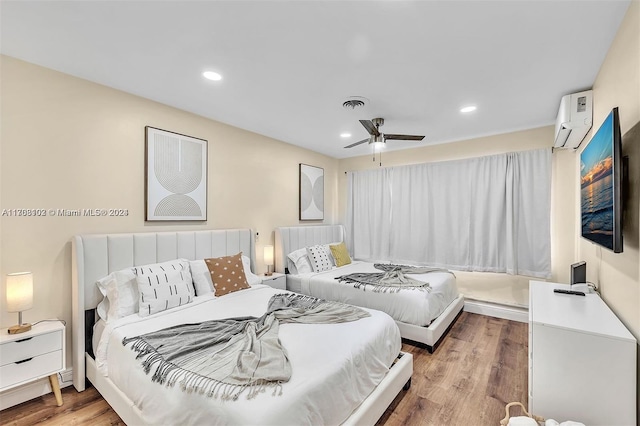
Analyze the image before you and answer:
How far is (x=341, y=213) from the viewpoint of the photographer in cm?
582

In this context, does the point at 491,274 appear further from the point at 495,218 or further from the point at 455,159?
the point at 455,159

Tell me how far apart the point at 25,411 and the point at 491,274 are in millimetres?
5165

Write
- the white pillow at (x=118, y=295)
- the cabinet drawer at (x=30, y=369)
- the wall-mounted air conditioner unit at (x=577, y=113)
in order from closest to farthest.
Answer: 1. the cabinet drawer at (x=30, y=369)
2. the white pillow at (x=118, y=295)
3. the wall-mounted air conditioner unit at (x=577, y=113)

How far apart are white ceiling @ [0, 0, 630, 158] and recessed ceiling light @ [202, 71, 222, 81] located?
0.17ft

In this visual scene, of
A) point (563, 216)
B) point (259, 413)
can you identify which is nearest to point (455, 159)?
point (563, 216)

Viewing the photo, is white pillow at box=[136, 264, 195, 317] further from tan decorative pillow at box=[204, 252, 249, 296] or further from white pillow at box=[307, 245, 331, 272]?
white pillow at box=[307, 245, 331, 272]

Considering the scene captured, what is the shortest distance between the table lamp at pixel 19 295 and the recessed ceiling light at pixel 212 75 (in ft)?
6.60

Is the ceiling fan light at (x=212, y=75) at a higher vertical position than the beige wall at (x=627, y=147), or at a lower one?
higher

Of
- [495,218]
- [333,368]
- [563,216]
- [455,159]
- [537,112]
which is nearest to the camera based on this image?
[333,368]

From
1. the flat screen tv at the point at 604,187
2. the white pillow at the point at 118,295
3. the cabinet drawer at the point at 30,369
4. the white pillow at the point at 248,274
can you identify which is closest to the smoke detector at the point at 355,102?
the flat screen tv at the point at 604,187

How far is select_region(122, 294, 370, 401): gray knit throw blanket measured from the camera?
4.59 ft

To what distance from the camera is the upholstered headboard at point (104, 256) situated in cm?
230

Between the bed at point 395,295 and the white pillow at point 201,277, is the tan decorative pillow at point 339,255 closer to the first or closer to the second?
the bed at point 395,295

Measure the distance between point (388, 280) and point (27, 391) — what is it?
3.43 m
